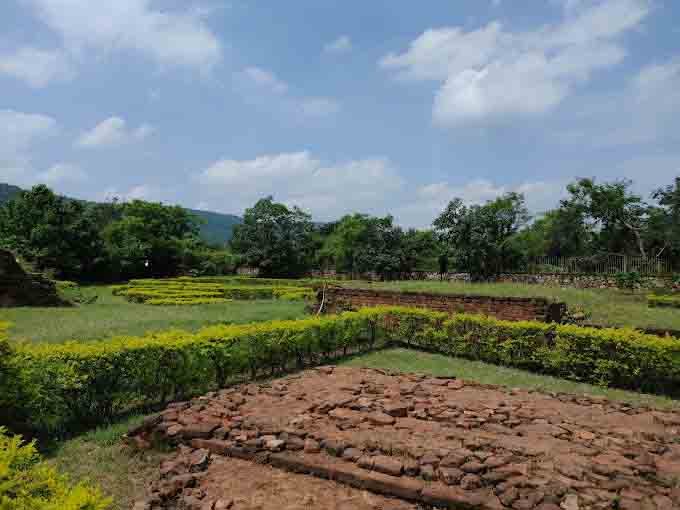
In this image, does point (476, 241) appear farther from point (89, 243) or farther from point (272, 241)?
point (89, 243)

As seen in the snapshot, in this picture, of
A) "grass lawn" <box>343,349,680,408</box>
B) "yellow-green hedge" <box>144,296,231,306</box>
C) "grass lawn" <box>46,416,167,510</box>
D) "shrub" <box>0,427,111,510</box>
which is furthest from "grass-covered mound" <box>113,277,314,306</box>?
"shrub" <box>0,427,111,510</box>

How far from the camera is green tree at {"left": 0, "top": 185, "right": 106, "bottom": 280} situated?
28.6 meters

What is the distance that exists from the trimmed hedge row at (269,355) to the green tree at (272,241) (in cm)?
2712

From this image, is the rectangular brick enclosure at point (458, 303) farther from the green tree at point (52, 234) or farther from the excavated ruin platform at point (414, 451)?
the green tree at point (52, 234)

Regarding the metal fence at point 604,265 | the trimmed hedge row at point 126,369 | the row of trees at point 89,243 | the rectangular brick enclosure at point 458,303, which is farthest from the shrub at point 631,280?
the row of trees at point 89,243

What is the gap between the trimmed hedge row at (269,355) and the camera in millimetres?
5008

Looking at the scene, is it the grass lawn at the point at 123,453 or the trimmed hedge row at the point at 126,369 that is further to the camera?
the trimmed hedge row at the point at 126,369

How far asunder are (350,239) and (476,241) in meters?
16.7

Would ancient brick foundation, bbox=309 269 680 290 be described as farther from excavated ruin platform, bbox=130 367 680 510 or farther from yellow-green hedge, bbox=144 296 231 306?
excavated ruin platform, bbox=130 367 680 510

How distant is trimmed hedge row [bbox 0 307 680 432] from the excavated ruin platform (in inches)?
30.6

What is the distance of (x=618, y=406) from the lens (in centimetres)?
591

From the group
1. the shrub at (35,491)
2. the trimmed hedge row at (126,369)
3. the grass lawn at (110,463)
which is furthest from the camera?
the trimmed hedge row at (126,369)

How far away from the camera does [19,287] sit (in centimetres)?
1577

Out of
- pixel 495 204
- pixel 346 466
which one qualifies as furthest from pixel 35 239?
pixel 495 204
